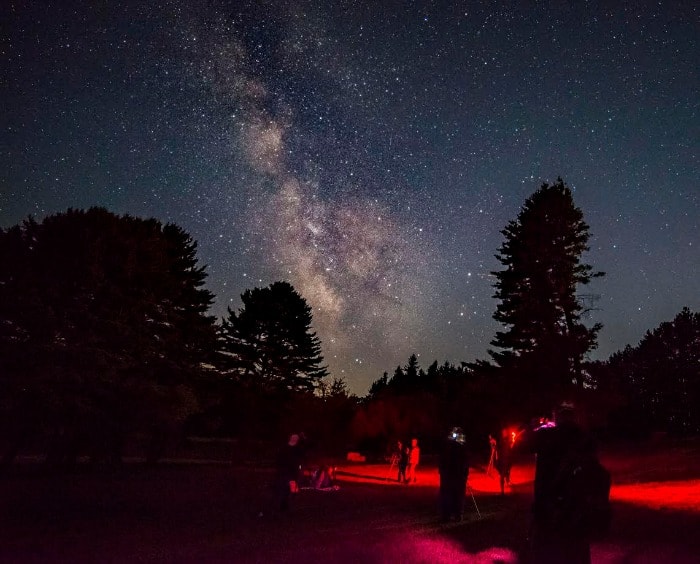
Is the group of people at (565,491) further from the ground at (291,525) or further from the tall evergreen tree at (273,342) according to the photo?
the tall evergreen tree at (273,342)

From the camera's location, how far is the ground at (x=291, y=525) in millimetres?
9469

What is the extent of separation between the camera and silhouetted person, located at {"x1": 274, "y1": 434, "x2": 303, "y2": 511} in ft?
47.9

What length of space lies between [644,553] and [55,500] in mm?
13729

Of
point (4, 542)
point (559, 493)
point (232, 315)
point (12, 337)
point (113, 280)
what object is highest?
point (232, 315)

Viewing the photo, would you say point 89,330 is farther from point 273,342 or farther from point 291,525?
point 273,342

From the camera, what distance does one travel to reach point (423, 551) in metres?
9.88

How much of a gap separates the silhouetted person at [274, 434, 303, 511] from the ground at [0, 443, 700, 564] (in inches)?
15.6

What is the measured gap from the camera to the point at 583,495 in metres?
4.79

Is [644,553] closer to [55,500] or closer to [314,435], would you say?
[55,500]

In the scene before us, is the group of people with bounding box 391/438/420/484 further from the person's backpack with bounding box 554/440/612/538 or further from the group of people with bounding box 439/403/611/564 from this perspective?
the person's backpack with bounding box 554/440/612/538

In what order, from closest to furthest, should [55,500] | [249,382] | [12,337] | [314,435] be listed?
1. [55,500]
2. [12,337]
3. [314,435]
4. [249,382]

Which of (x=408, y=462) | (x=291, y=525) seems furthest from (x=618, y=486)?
(x=291, y=525)

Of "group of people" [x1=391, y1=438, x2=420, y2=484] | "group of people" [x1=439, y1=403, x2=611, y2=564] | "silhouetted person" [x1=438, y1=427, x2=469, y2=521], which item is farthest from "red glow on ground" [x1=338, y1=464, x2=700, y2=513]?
"group of people" [x1=439, y1=403, x2=611, y2=564]

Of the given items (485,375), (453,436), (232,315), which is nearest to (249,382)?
(232,315)
